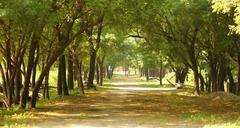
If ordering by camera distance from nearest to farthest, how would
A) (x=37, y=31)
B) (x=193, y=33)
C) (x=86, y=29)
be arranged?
(x=37, y=31)
(x=86, y=29)
(x=193, y=33)

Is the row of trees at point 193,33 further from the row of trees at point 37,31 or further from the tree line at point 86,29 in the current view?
the row of trees at point 37,31

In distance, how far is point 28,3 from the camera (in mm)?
15125

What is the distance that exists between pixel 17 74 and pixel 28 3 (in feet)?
28.3

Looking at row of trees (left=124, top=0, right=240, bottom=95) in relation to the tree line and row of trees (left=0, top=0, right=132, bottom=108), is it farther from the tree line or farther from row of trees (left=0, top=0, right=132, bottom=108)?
row of trees (left=0, top=0, right=132, bottom=108)

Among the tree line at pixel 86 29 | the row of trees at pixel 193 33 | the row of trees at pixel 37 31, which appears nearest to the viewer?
the row of trees at pixel 37 31

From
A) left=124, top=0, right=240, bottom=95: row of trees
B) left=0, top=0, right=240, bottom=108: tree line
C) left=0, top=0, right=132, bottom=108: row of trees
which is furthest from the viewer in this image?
left=124, top=0, right=240, bottom=95: row of trees

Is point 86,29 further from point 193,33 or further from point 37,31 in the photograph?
point 37,31

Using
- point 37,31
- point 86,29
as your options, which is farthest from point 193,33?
point 37,31

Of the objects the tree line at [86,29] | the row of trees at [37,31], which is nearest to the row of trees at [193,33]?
the tree line at [86,29]

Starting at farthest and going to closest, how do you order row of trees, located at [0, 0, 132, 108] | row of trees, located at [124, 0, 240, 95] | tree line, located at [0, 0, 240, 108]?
1. row of trees, located at [124, 0, 240, 95]
2. tree line, located at [0, 0, 240, 108]
3. row of trees, located at [0, 0, 132, 108]

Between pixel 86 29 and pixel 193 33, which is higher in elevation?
pixel 193 33

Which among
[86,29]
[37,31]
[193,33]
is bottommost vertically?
[37,31]

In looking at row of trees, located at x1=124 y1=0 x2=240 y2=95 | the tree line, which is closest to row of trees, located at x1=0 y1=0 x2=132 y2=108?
the tree line

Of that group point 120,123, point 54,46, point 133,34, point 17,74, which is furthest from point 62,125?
point 133,34
